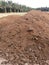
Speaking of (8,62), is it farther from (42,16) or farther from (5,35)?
(42,16)

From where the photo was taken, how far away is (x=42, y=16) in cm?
1041

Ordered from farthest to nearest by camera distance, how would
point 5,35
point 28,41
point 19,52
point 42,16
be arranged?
point 42,16
point 5,35
point 28,41
point 19,52

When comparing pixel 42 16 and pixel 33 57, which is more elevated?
pixel 42 16

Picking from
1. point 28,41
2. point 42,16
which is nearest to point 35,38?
point 28,41

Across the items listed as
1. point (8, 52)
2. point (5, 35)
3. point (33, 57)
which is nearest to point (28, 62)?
point (33, 57)

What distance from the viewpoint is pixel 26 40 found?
8336 millimetres

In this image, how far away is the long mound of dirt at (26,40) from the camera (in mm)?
7395

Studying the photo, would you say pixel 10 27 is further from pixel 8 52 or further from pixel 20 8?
pixel 20 8

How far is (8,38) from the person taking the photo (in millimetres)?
8758

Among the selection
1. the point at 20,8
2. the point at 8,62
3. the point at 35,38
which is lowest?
the point at 20,8

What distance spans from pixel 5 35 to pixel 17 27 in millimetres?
675

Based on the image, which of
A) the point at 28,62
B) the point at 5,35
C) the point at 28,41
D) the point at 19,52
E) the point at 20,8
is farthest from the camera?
the point at 20,8

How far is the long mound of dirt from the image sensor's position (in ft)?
24.3

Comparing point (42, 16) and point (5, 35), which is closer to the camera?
point (5, 35)
